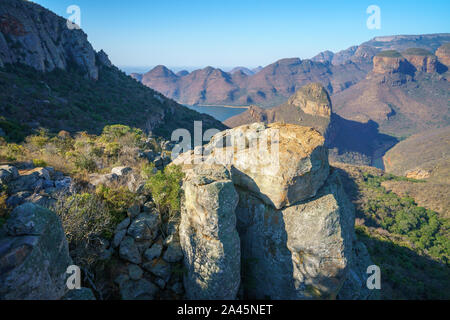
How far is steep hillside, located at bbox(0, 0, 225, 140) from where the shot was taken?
2144 centimetres

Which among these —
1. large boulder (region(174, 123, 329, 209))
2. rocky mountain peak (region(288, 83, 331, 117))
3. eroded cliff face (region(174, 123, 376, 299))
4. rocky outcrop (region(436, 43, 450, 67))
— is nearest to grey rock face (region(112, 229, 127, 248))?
eroded cliff face (region(174, 123, 376, 299))

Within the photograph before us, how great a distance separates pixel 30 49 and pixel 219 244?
3780cm

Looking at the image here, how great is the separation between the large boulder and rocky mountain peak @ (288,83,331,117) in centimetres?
12313

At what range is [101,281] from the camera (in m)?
5.21

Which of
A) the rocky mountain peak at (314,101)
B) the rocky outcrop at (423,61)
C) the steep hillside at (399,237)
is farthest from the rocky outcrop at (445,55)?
the steep hillside at (399,237)

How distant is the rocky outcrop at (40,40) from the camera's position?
87.2 ft

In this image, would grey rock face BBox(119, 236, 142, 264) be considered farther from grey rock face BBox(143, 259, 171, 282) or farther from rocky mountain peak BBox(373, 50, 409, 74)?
rocky mountain peak BBox(373, 50, 409, 74)

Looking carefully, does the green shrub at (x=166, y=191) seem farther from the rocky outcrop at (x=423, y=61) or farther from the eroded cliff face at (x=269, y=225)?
the rocky outcrop at (x=423, y=61)

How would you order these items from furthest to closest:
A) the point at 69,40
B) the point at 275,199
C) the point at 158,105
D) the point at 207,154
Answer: the point at 158,105 → the point at 69,40 → the point at 207,154 → the point at 275,199

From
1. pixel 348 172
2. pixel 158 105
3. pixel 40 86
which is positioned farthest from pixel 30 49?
pixel 348 172

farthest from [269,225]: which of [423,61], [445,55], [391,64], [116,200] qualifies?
[445,55]

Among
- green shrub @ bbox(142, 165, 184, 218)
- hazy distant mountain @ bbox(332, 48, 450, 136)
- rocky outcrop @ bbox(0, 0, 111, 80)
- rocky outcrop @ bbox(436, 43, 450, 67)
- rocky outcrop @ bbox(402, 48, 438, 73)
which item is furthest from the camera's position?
rocky outcrop @ bbox(436, 43, 450, 67)

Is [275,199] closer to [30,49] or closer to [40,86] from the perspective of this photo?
[40,86]

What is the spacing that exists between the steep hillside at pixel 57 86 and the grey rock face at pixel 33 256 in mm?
15563
